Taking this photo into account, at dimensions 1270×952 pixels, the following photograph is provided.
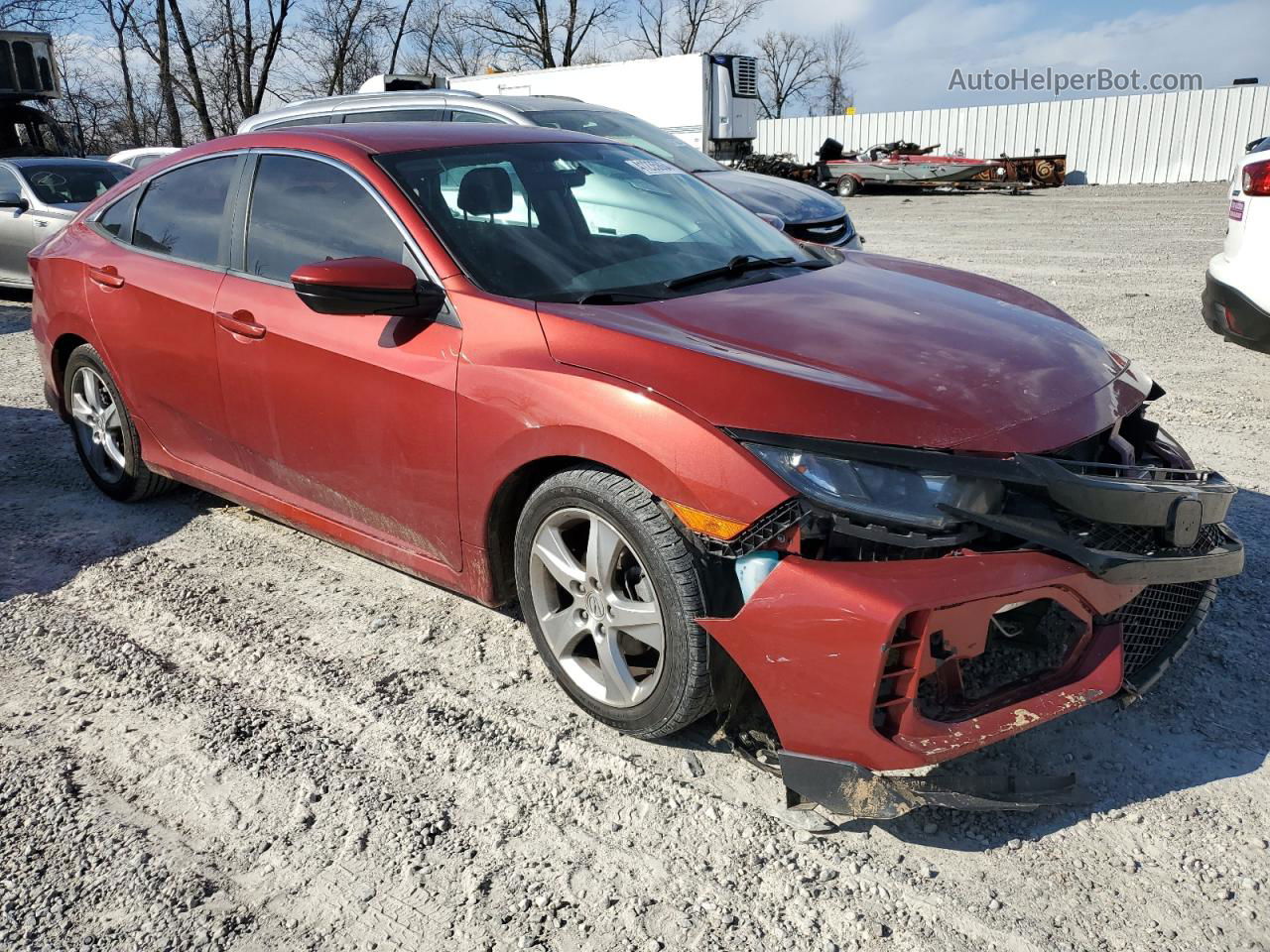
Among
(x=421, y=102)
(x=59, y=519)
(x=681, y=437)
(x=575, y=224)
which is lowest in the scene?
(x=59, y=519)

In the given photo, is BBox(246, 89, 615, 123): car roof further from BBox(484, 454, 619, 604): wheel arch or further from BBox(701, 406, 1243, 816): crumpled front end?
BBox(701, 406, 1243, 816): crumpled front end

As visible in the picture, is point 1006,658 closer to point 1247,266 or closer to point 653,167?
point 653,167

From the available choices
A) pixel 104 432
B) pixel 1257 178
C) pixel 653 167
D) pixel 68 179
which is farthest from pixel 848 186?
pixel 104 432

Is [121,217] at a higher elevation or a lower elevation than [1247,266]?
higher

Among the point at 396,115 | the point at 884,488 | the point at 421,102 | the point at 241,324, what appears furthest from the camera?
the point at 396,115

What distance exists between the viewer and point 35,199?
1076 centimetres

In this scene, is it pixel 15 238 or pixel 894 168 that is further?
pixel 894 168

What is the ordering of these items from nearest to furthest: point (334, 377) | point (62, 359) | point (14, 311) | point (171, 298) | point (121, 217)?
point (334, 377)
point (171, 298)
point (121, 217)
point (62, 359)
point (14, 311)

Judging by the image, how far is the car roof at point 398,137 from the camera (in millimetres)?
3623

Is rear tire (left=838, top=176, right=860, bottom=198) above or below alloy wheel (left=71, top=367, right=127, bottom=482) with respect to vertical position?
below

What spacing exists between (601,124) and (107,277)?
5789 mm

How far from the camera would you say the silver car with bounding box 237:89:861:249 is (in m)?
8.57

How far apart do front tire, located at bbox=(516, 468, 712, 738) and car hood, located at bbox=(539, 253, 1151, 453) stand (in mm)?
333

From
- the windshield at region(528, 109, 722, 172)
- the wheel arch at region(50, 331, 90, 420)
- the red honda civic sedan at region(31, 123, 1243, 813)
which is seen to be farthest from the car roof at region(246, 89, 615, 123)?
the red honda civic sedan at region(31, 123, 1243, 813)
